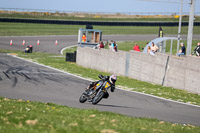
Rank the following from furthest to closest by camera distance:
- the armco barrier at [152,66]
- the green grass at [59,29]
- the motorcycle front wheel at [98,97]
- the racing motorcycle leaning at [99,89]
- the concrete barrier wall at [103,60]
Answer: the green grass at [59,29]
the concrete barrier wall at [103,60]
the armco barrier at [152,66]
the motorcycle front wheel at [98,97]
the racing motorcycle leaning at [99,89]

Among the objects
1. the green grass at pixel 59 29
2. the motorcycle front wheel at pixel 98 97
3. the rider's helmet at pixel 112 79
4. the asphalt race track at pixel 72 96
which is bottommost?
the asphalt race track at pixel 72 96

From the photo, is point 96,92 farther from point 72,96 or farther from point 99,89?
point 72,96

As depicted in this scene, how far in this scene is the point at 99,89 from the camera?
48.9 feet

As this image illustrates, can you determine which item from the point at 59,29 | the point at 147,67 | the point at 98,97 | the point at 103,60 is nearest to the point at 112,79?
the point at 98,97

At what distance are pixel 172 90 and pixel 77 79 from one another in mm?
5939

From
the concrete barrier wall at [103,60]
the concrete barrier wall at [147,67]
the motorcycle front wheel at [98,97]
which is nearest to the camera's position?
the motorcycle front wheel at [98,97]

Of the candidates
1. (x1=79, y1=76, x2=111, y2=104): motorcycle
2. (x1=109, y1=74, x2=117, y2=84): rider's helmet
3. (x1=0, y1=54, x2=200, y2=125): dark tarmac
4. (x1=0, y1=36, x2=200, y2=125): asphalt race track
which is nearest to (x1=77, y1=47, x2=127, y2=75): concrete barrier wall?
(x1=0, y1=36, x2=200, y2=125): asphalt race track

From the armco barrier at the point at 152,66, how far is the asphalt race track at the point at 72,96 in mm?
3047

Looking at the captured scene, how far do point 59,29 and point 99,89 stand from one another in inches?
2068

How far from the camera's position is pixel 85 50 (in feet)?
105

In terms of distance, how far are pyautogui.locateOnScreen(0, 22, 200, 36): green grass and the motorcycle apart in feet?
145

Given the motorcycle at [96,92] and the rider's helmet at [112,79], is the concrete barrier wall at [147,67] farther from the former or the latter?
the rider's helmet at [112,79]

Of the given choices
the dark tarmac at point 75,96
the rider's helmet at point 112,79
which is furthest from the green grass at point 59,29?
the rider's helmet at point 112,79

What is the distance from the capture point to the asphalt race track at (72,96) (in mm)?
14531
